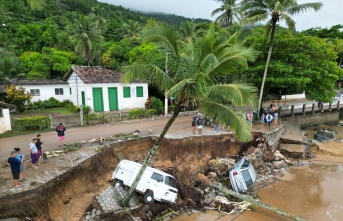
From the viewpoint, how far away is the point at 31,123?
18859 millimetres

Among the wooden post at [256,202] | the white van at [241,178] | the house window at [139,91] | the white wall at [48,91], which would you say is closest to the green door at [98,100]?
the house window at [139,91]

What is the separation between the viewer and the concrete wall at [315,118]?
1115 inches

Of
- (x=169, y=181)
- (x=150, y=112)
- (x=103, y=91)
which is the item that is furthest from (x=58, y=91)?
(x=169, y=181)

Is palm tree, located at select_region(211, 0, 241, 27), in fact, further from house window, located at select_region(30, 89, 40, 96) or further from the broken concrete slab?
house window, located at select_region(30, 89, 40, 96)

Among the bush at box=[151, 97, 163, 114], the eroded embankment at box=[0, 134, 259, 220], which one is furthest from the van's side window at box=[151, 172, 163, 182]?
the bush at box=[151, 97, 163, 114]

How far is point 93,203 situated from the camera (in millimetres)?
11367

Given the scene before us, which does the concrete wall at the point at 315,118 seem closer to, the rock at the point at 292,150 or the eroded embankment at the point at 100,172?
the rock at the point at 292,150

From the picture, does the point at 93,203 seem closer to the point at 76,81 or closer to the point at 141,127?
the point at 141,127

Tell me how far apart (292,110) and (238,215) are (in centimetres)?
1870

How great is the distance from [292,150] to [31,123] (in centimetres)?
2081

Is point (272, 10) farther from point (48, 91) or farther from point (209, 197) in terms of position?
point (48, 91)

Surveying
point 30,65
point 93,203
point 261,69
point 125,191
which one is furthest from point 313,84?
point 30,65

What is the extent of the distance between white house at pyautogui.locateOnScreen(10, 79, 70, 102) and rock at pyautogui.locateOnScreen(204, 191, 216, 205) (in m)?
23.3

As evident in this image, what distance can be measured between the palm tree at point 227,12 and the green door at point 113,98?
17070 mm
